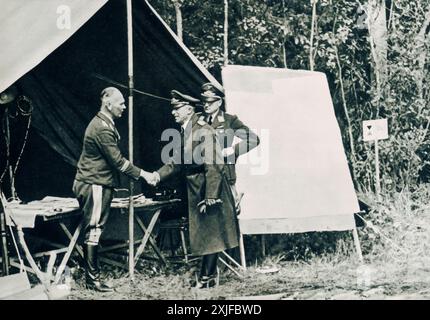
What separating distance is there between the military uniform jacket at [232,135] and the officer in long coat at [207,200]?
0.27 feet

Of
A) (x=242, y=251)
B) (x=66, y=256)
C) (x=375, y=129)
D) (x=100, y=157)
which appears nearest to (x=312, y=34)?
(x=375, y=129)

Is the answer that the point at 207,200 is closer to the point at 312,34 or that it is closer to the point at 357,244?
the point at 357,244

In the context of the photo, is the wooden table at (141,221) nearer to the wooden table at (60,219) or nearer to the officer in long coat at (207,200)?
the wooden table at (60,219)

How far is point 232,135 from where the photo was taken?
15.5ft

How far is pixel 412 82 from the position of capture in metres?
5.13

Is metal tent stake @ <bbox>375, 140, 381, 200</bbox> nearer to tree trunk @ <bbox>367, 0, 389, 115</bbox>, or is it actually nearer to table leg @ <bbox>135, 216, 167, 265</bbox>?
tree trunk @ <bbox>367, 0, 389, 115</bbox>

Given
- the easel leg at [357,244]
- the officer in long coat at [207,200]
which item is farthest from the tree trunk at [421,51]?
the officer in long coat at [207,200]

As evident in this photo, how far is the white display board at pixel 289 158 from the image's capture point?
4.68 m

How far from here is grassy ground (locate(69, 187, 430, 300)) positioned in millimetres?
4477

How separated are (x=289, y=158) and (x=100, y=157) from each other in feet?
5.04
